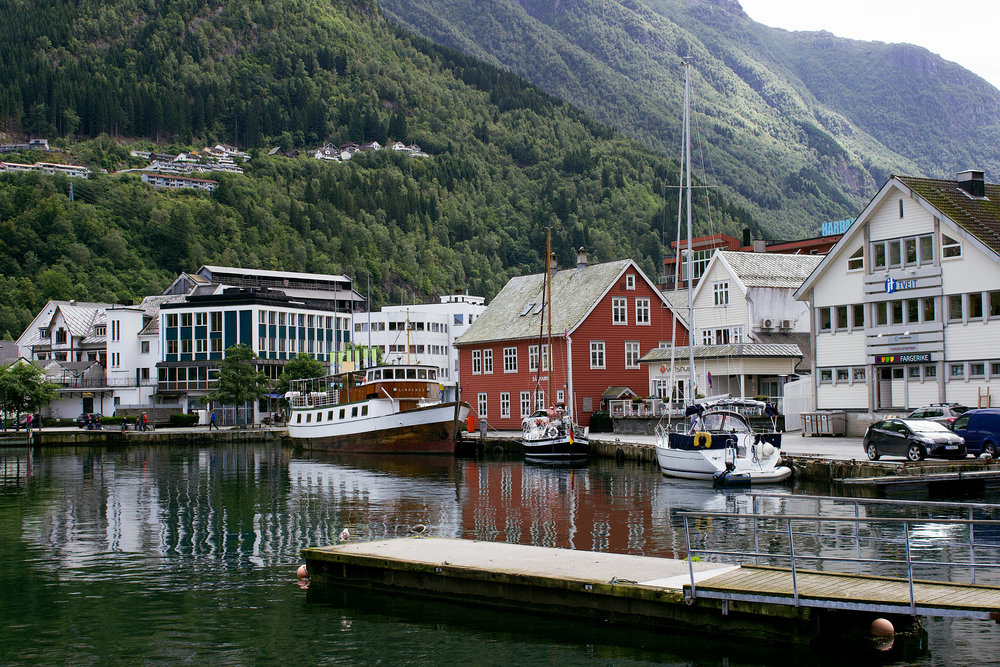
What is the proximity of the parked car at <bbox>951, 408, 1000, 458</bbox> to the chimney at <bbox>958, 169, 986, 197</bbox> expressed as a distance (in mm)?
16761

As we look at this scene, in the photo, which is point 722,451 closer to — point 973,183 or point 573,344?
point 973,183

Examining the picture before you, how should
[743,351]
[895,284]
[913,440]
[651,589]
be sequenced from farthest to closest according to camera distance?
[743,351], [895,284], [913,440], [651,589]

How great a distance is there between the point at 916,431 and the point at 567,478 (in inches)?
599

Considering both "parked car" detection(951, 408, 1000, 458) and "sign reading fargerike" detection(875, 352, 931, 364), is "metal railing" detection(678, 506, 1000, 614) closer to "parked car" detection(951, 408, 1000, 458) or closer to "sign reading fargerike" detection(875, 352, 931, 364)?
"parked car" detection(951, 408, 1000, 458)

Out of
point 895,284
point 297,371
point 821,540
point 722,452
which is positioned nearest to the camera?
point 821,540

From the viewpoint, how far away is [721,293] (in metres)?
72.6

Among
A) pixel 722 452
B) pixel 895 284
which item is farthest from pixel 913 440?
pixel 895 284

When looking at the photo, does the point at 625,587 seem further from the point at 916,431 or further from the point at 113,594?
the point at 916,431

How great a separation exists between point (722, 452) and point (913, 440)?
23.3 ft

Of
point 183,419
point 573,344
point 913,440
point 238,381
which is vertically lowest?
point 183,419

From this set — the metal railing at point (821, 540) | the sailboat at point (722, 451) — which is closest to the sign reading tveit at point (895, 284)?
the sailboat at point (722, 451)

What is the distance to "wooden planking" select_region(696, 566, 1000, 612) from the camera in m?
15.7

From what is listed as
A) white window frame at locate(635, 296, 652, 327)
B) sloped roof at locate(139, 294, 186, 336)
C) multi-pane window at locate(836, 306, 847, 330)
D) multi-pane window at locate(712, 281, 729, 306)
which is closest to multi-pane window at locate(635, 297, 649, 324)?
white window frame at locate(635, 296, 652, 327)

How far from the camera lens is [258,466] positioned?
199 ft
